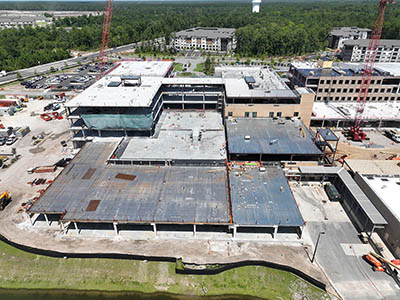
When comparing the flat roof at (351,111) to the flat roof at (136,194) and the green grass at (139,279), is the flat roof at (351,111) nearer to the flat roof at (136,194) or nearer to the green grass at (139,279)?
the flat roof at (136,194)

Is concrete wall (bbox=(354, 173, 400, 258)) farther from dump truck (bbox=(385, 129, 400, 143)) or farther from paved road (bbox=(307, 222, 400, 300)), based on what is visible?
dump truck (bbox=(385, 129, 400, 143))

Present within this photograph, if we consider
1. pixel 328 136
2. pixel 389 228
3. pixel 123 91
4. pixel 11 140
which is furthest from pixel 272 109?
pixel 11 140

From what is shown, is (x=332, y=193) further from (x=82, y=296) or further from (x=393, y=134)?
(x=82, y=296)

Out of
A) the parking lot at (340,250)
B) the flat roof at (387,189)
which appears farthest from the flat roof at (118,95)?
the flat roof at (387,189)

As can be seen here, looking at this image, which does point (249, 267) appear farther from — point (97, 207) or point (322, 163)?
point (322, 163)

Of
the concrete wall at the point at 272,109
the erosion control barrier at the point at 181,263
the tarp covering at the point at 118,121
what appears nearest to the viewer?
the erosion control barrier at the point at 181,263

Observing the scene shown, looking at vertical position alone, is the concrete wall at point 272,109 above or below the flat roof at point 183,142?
above
